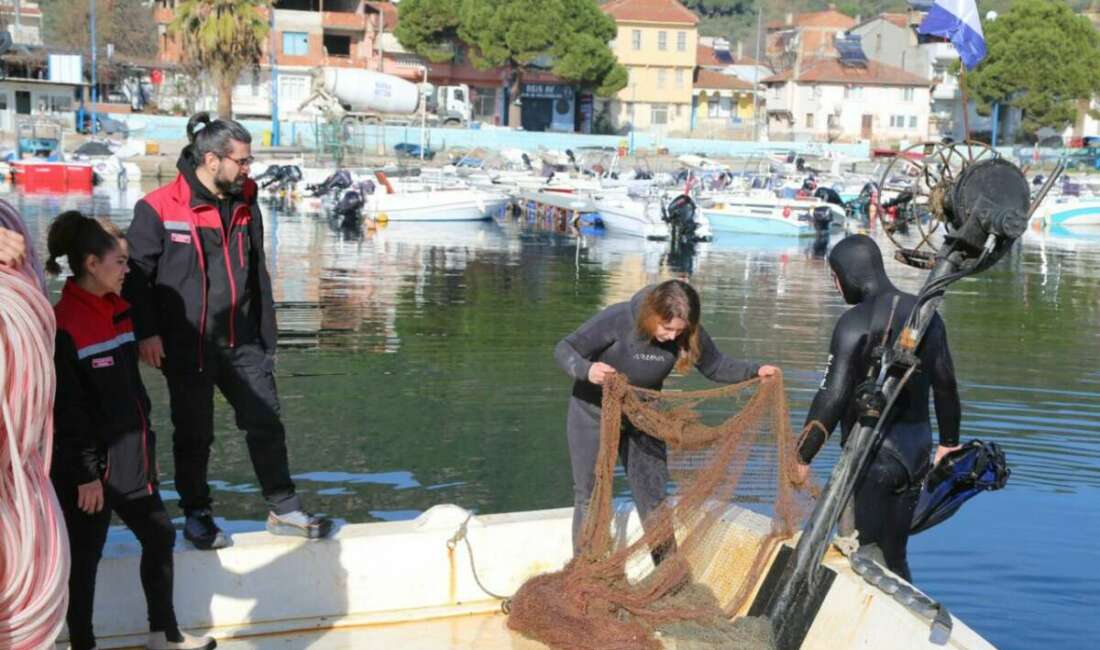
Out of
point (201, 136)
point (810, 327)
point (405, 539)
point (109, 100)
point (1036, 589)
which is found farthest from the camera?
point (109, 100)

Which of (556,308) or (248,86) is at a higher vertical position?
(248,86)

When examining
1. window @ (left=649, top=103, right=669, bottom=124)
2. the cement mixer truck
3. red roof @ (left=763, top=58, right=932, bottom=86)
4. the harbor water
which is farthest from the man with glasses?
red roof @ (left=763, top=58, right=932, bottom=86)

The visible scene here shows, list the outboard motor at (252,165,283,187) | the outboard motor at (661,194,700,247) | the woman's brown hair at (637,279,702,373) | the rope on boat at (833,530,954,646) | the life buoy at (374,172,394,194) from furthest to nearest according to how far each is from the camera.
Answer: the outboard motor at (252,165,283,187), the life buoy at (374,172,394,194), the outboard motor at (661,194,700,247), the woman's brown hair at (637,279,702,373), the rope on boat at (833,530,954,646)

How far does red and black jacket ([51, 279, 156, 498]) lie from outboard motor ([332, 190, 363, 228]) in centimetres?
3184

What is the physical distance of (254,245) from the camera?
556 cm

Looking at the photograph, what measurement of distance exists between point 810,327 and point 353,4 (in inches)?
2424

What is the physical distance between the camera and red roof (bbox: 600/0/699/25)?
265 feet

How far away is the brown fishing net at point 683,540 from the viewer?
5496 mm

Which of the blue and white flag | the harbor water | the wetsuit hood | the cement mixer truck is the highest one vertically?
the cement mixer truck

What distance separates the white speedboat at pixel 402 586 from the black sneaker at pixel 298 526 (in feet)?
0.17

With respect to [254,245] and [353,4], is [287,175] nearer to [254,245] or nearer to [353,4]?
[353,4]

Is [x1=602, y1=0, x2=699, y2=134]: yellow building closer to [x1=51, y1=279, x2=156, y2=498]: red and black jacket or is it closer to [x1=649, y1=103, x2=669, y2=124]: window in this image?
[x1=649, y1=103, x2=669, y2=124]: window

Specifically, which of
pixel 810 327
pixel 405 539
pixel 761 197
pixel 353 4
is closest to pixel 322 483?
pixel 405 539

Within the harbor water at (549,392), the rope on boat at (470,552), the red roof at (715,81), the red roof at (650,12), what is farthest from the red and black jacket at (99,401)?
the red roof at (715,81)
